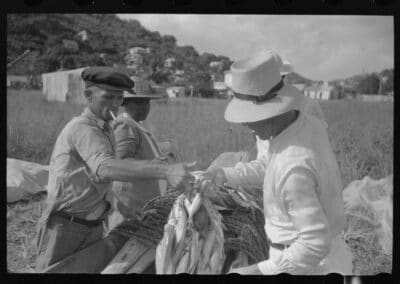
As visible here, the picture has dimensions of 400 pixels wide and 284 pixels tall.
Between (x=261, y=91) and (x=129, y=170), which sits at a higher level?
(x=261, y=91)

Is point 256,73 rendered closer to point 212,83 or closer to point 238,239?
point 212,83

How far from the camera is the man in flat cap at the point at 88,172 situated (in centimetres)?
367

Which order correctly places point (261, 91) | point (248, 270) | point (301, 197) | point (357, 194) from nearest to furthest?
point (301, 197), point (261, 91), point (248, 270), point (357, 194)

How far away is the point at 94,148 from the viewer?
144 inches

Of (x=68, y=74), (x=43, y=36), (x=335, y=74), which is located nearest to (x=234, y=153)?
(x=335, y=74)

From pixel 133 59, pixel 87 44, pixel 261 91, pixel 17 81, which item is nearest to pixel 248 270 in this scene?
pixel 261 91

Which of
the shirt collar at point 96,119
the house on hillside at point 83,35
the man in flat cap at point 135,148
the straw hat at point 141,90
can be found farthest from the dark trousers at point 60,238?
the house on hillside at point 83,35

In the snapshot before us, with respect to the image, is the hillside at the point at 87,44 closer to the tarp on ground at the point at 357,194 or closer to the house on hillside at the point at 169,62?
the house on hillside at the point at 169,62

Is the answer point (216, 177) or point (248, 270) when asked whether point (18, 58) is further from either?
point (248, 270)

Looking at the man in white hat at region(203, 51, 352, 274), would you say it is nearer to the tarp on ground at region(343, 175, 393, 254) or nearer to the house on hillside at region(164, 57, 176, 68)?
the tarp on ground at region(343, 175, 393, 254)

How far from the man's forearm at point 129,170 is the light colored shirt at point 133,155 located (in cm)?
4

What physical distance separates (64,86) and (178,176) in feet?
3.70
